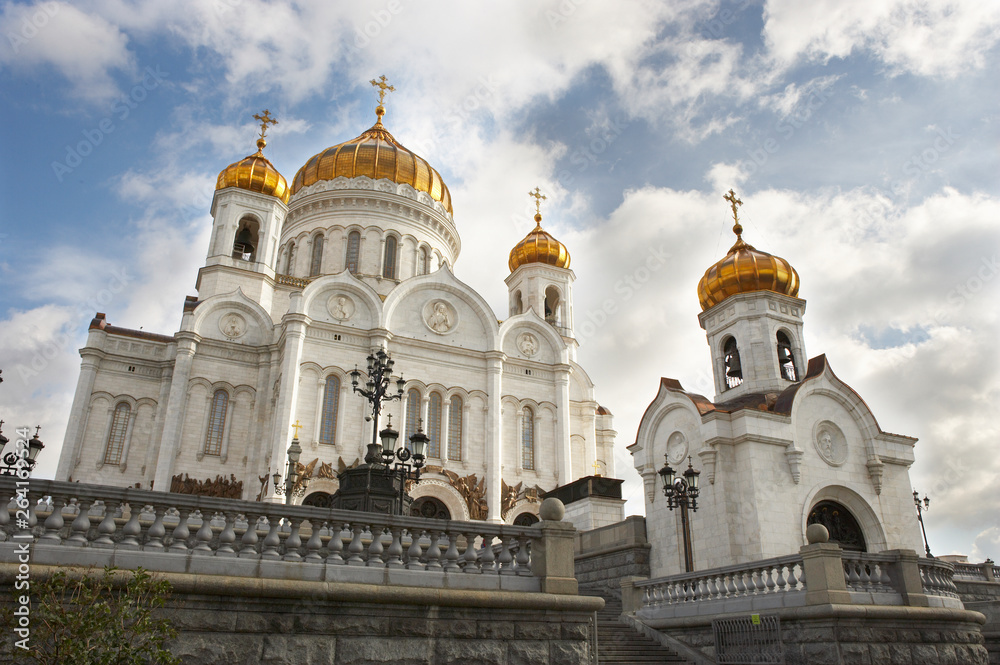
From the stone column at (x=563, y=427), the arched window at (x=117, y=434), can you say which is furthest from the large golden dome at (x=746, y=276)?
the arched window at (x=117, y=434)

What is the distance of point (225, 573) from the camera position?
6.91 metres

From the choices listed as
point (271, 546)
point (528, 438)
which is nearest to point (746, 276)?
point (528, 438)

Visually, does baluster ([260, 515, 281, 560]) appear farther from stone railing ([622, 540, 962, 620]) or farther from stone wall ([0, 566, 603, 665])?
stone railing ([622, 540, 962, 620])

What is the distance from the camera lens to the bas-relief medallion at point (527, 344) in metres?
31.9

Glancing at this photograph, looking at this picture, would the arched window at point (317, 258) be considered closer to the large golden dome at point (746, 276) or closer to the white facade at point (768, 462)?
the large golden dome at point (746, 276)

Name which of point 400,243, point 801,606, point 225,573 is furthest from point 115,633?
point 400,243

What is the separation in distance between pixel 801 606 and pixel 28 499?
9.94 meters

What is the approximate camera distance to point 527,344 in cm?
3206

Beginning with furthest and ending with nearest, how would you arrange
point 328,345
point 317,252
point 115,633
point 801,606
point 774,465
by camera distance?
point 317,252 → point 328,345 → point 774,465 → point 801,606 → point 115,633

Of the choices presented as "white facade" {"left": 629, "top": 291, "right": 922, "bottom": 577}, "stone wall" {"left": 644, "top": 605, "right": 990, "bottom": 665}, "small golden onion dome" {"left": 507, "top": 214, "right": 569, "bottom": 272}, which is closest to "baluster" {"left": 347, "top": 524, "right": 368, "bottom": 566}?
"stone wall" {"left": 644, "top": 605, "right": 990, "bottom": 665}

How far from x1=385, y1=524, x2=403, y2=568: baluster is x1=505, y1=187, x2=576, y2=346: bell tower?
1109 inches

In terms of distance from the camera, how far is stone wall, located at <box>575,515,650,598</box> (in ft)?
55.3

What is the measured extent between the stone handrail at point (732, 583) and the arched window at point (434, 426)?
49.4ft

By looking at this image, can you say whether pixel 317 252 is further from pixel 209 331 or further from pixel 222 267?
pixel 209 331
